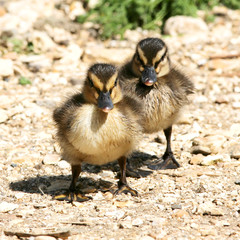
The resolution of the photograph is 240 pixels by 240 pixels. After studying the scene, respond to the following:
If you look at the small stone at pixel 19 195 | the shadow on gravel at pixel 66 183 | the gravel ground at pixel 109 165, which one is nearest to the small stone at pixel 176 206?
the gravel ground at pixel 109 165

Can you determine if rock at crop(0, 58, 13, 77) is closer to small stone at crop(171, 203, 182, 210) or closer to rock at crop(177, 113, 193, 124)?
rock at crop(177, 113, 193, 124)

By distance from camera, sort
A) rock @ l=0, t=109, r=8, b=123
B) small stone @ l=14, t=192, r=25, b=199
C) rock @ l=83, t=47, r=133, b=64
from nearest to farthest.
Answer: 1. small stone @ l=14, t=192, r=25, b=199
2. rock @ l=0, t=109, r=8, b=123
3. rock @ l=83, t=47, r=133, b=64

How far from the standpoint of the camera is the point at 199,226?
12.3ft

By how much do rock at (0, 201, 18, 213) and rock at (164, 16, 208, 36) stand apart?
20.1ft

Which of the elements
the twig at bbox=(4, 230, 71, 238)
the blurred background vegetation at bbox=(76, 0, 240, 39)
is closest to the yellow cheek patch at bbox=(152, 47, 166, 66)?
the twig at bbox=(4, 230, 71, 238)

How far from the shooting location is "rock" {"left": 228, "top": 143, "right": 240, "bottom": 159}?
530 centimetres

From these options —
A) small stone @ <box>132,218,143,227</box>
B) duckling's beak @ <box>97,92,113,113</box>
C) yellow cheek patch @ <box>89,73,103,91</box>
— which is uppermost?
yellow cheek patch @ <box>89,73,103,91</box>

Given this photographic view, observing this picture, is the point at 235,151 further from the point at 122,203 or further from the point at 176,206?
the point at 122,203

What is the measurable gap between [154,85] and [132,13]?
512cm

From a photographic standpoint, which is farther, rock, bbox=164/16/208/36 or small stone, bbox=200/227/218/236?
rock, bbox=164/16/208/36

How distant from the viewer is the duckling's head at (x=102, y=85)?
4.07 meters

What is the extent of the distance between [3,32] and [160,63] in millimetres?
4655

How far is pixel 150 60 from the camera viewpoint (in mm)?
4945

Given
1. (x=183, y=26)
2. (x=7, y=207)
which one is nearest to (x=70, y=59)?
(x=183, y=26)
